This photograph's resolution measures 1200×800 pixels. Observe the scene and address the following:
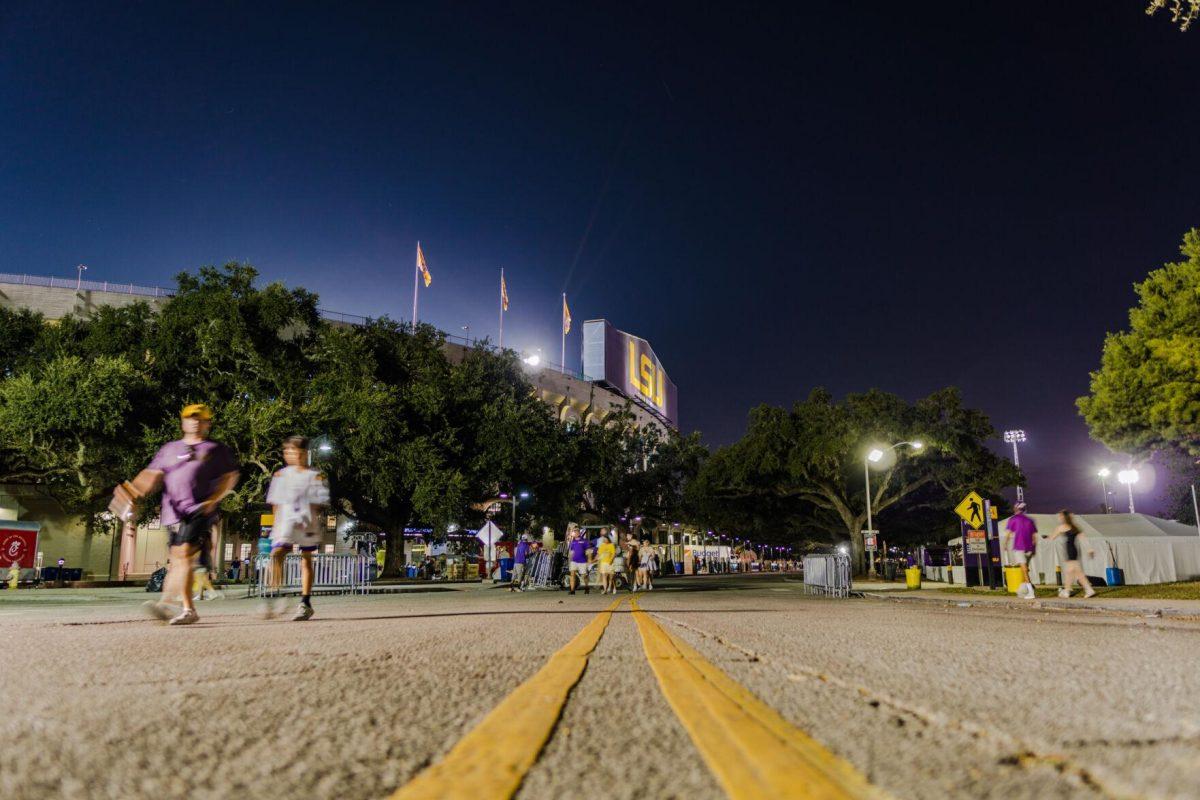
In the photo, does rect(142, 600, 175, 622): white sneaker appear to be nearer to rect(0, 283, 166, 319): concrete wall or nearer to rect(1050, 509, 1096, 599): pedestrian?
rect(1050, 509, 1096, 599): pedestrian

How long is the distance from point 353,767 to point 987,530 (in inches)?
880

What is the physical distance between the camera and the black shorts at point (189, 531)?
303 inches

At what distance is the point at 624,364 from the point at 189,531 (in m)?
89.0

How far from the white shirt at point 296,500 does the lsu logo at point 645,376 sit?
88271 mm

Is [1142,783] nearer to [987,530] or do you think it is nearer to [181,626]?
[181,626]

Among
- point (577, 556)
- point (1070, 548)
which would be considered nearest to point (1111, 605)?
point (1070, 548)

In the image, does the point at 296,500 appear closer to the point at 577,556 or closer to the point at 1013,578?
the point at 577,556

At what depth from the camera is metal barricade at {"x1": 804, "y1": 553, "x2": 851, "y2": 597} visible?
20.5 metres

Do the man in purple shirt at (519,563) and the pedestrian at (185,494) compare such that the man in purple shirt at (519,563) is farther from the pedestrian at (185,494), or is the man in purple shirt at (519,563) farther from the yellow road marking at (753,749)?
the yellow road marking at (753,749)

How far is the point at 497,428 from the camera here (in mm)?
35469

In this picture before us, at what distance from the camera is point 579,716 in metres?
2.80

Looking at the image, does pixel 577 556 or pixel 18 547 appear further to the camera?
pixel 18 547

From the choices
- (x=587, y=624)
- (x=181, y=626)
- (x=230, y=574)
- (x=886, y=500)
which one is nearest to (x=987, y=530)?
(x=587, y=624)

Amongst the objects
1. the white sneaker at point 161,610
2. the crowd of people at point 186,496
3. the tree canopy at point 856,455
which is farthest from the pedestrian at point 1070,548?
the tree canopy at point 856,455
